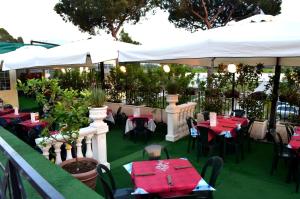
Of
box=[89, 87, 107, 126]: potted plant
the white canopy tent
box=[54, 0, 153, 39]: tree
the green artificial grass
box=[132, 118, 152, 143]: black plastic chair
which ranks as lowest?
box=[132, 118, 152, 143]: black plastic chair

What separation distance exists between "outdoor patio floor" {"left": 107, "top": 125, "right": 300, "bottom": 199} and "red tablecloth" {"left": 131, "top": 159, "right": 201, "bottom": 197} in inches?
46.9

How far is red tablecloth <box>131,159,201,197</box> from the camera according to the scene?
2807 mm

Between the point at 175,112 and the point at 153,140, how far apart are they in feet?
3.34

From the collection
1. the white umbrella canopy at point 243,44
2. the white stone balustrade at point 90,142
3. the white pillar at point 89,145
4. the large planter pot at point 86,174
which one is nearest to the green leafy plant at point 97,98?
the white stone balustrade at point 90,142

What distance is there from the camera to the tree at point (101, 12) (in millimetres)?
16484

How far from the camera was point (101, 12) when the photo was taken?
54.7 feet

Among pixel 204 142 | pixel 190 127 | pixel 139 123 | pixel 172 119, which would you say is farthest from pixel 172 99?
pixel 204 142

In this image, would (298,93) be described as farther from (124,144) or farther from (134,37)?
(134,37)

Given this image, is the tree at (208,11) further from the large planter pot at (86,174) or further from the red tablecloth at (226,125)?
the large planter pot at (86,174)

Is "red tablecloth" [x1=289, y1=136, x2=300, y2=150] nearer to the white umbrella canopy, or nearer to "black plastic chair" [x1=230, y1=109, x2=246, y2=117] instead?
the white umbrella canopy

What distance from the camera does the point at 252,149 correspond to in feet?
20.6

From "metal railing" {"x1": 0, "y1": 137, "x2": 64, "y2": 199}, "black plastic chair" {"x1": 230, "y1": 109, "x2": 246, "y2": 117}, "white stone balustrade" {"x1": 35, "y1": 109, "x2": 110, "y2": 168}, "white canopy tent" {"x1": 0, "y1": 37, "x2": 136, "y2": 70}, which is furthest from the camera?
"black plastic chair" {"x1": 230, "y1": 109, "x2": 246, "y2": 117}

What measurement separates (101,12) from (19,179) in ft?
53.5

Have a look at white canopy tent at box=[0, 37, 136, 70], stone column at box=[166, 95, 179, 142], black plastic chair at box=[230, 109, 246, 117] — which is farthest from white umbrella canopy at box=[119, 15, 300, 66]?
black plastic chair at box=[230, 109, 246, 117]
